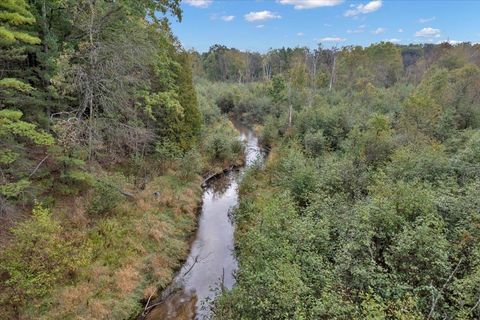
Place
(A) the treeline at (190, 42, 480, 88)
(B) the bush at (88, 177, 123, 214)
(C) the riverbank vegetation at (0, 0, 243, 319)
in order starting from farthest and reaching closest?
(A) the treeline at (190, 42, 480, 88) < (B) the bush at (88, 177, 123, 214) < (C) the riverbank vegetation at (0, 0, 243, 319)

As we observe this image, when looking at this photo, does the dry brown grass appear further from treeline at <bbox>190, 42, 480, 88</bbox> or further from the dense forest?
treeline at <bbox>190, 42, 480, 88</bbox>

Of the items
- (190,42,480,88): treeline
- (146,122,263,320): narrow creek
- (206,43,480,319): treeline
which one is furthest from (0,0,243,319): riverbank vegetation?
(190,42,480,88): treeline

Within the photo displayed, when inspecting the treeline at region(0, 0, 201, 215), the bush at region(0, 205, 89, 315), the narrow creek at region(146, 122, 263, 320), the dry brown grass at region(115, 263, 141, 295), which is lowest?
the narrow creek at region(146, 122, 263, 320)

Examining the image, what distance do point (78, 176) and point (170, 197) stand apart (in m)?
5.84

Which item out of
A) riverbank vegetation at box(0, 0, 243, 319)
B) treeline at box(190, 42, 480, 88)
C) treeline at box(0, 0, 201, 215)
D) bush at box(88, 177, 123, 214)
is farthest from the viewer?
treeline at box(190, 42, 480, 88)

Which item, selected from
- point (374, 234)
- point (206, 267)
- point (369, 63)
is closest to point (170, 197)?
point (206, 267)

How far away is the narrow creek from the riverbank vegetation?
0.61 m

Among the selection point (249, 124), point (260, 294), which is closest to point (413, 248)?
point (260, 294)

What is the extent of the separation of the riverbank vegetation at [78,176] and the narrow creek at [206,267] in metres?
0.61

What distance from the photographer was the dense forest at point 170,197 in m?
7.88

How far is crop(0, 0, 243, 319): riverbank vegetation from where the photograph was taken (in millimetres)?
9625

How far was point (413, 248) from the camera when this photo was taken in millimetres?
7965

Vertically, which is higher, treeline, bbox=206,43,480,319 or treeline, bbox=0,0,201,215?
treeline, bbox=0,0,201,215

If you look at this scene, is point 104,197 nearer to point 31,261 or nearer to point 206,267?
point 31,261
